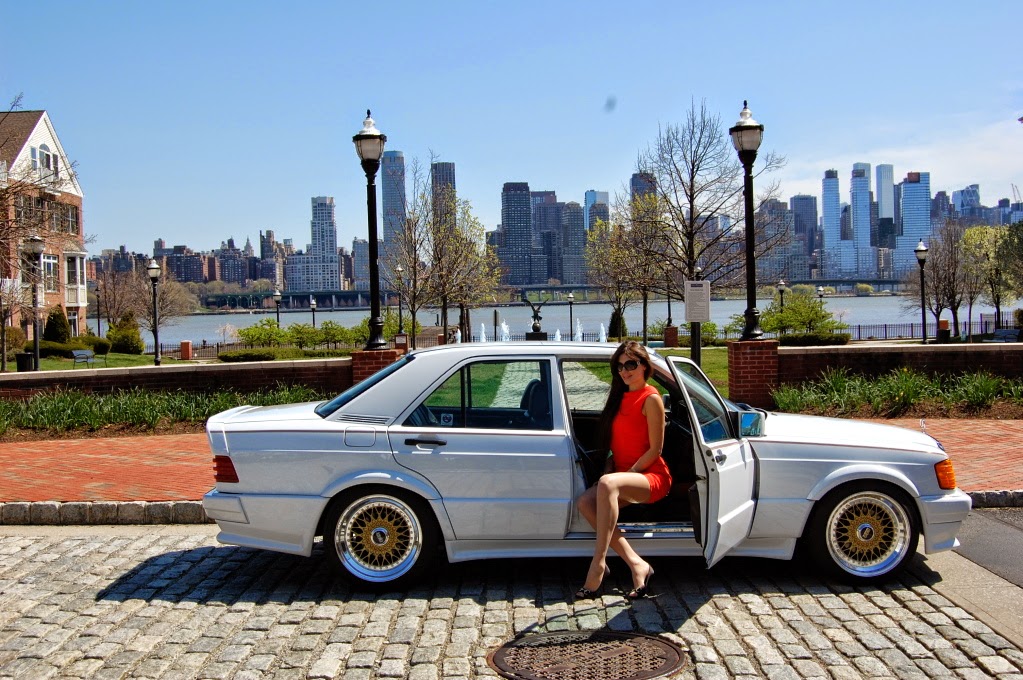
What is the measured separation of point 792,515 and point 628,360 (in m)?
1.45

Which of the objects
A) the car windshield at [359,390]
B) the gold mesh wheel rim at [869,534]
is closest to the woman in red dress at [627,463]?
the gold mesh wheel rim at [869,534]

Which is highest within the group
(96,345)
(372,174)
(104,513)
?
(372,174)

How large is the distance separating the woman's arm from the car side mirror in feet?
1.78

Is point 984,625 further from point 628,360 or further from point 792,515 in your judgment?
point 628,360

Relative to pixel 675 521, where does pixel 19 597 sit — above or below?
below

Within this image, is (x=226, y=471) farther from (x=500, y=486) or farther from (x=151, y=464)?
(x=151, y=464)

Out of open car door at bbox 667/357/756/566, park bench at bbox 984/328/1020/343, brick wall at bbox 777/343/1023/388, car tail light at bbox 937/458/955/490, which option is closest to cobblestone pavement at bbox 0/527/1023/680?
open car door at bbox 667/357/756/566

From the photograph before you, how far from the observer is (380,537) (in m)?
5.88

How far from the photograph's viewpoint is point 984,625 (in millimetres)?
5117


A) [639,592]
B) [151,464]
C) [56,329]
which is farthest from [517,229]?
[639,592]

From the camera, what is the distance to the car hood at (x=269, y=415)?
6.14 metres

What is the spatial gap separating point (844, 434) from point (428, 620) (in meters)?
2.99

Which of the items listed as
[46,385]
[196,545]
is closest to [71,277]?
[46,385]

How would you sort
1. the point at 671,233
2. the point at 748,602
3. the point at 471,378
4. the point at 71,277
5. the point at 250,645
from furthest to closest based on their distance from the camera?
the point at 71,277
the point at 671,233
the point at 471,378
the point at 748,602
the point at 250,645
